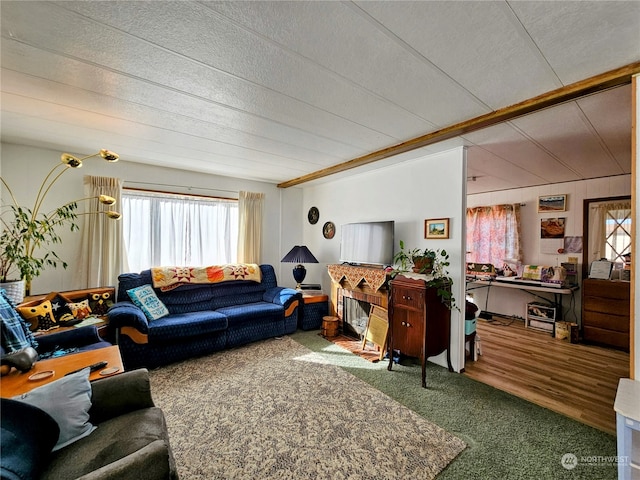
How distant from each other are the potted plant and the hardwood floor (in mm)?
843

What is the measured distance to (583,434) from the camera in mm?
1832

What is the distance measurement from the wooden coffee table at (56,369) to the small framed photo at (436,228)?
2.97 metres

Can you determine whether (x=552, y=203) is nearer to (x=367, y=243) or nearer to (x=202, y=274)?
(x=367, y=243)

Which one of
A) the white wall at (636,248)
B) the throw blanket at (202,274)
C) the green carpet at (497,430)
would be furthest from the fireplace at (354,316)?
the white wall at (636,248)

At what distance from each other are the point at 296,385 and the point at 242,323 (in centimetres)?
123

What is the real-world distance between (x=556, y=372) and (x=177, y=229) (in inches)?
194

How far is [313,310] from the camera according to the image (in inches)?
161

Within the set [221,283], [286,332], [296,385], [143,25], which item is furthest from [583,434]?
[221,283]

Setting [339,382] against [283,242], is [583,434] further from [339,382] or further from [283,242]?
[283,242]

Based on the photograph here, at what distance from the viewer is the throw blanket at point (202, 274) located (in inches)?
136

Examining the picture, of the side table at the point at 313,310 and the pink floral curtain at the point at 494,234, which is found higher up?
the pink floral curtain at the point at 494,234

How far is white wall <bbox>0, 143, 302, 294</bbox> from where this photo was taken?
2900mm

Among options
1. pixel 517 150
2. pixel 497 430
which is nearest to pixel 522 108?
pixel 517 150

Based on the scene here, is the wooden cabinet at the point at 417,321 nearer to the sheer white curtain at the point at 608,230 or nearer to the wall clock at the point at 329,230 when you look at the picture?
the wall clock at the point at 329,230
